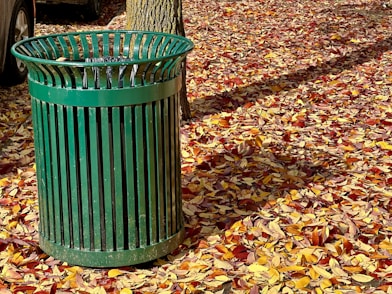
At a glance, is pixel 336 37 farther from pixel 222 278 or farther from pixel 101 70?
pixel 101 70

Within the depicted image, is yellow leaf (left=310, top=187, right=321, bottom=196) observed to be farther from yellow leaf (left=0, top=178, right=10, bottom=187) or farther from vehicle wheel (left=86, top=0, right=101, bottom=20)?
vehicle wheel (left=86, top=0, right=101, bottom=20)

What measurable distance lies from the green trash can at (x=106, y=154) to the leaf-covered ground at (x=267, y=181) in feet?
0.66

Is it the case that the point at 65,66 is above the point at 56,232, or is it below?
above

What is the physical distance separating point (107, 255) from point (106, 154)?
0.60m

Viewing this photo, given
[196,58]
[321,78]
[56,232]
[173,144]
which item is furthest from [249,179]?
[196,58]

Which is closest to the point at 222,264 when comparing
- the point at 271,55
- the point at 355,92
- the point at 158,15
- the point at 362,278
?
the point at 362,278

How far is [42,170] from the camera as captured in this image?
401 cm

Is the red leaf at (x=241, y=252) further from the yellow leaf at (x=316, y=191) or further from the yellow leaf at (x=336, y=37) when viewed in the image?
the yellow leaf at (x=336, y=37)

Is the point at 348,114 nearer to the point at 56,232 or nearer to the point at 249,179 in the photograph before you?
the point at 249,179

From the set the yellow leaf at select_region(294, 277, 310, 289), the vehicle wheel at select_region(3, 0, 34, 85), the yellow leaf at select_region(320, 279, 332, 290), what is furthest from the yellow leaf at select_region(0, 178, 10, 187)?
the yellow leaf at select_region(320, 279, 332, 290)

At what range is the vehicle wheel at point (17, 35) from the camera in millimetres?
7238

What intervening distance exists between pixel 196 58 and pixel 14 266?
5111 mm

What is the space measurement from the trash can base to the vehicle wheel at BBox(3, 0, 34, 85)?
359 cm

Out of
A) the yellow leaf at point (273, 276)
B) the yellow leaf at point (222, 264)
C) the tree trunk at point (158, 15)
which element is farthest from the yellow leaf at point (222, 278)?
the tree trunk at point (158, 15)
